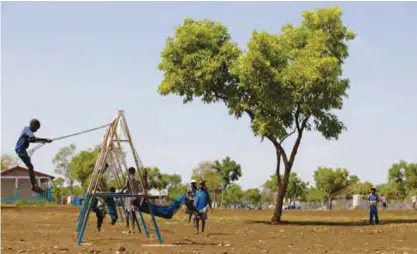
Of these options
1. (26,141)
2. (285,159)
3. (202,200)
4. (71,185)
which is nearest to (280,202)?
(285,159)

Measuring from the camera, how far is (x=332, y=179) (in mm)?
114312

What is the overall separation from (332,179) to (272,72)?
84.0m

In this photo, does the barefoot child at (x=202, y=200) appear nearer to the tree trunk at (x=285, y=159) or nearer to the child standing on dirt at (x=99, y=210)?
the child standing on dirt at (x=99, y=210)

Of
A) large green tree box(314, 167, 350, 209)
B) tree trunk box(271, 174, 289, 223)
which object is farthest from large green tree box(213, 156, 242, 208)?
tree trunk box(271, 174, 289, 223)

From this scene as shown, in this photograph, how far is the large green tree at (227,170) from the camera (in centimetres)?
11856

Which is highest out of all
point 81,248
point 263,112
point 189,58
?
point 189,58

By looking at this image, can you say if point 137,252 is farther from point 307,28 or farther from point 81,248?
point 307,28

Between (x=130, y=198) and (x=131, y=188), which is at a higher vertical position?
(x=131, y=188)

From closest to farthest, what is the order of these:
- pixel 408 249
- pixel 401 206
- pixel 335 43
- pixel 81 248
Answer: pixel 81 248
pixel 408 249
pixel 335 43
pixel 401 206

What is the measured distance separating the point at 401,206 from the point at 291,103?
194 feet

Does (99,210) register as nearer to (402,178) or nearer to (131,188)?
(131,188)

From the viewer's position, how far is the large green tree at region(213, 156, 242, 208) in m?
119

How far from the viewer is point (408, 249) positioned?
18062 millimetres

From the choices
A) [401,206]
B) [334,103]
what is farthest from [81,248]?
[401,206]
